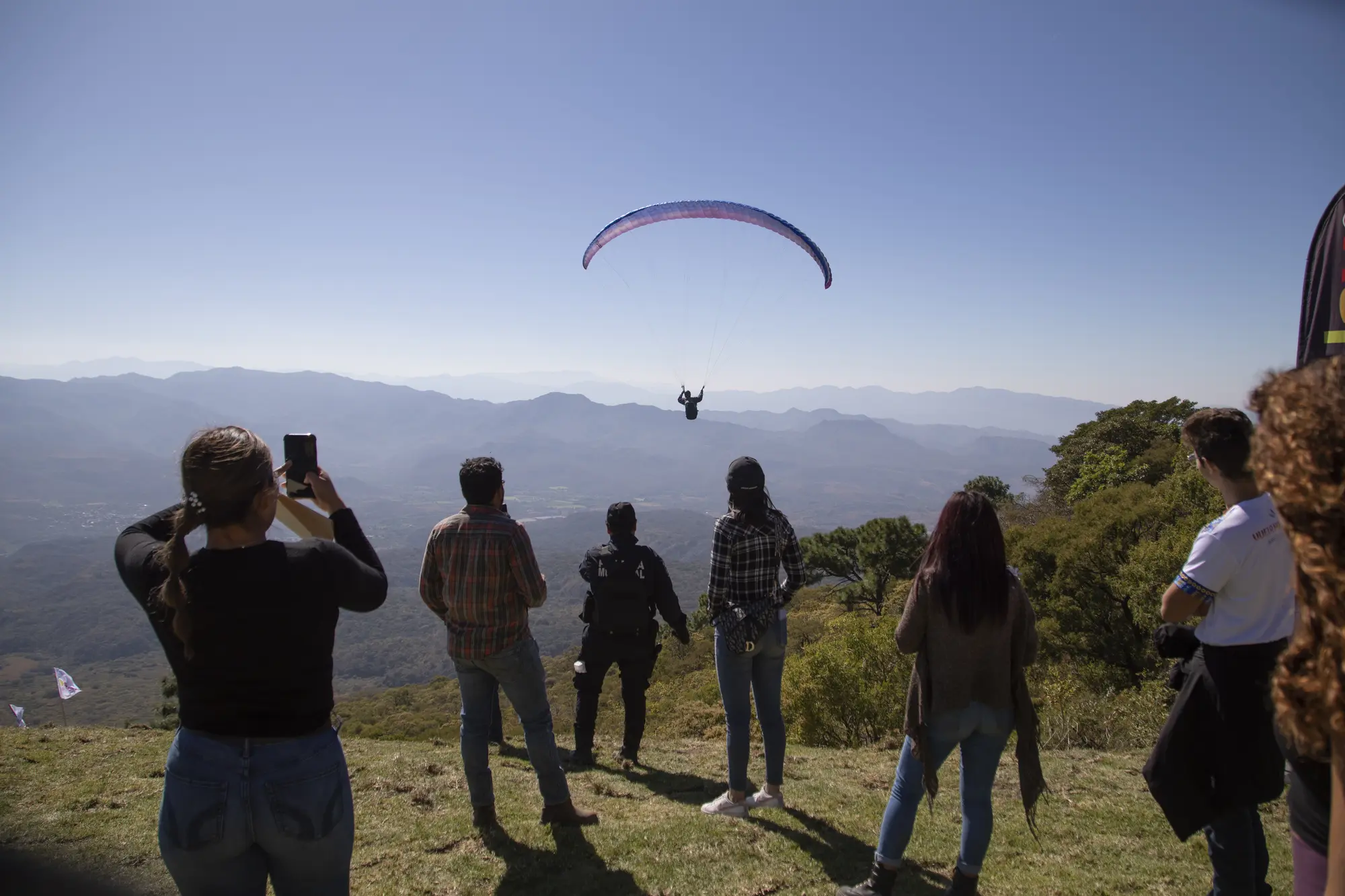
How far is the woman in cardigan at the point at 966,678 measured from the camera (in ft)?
10.8

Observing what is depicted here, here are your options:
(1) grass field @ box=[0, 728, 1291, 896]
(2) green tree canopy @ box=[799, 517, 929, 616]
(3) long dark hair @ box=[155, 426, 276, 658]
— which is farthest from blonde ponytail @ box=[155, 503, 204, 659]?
(2) green tree canopy @ box=[799, 517, 929, 616]

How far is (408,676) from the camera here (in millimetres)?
116188

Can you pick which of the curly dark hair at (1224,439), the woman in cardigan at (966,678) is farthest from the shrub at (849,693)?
the curly dark hair at (1224,439)

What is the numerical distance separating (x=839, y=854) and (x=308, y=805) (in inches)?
135

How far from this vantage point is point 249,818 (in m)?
2.17

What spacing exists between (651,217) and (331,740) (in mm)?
13208

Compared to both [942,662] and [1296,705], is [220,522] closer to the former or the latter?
[1296,705]

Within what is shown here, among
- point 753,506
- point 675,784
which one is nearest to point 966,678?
point 753,506

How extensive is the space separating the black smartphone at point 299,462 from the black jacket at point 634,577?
3100mm

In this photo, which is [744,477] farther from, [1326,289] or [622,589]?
[1326,289]

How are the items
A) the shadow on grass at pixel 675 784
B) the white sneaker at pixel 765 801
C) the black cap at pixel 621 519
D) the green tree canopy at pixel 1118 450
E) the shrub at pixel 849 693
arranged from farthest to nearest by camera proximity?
the green tree canopy at pixel 1118 450
the shrub at pixel 849 693
the black cap at pixel 621 519
the shadow on grass at pixel 675 784
the white sneaker at pixel 765 801

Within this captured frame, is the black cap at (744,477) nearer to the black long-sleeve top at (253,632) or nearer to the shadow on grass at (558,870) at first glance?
the shadow on grass at (558,870)

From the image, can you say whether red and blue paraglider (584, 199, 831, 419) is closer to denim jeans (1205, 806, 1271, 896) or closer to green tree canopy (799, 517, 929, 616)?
denim jeans (1205, 806, 1271, 896)

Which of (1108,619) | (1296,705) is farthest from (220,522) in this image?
(1108,619)
